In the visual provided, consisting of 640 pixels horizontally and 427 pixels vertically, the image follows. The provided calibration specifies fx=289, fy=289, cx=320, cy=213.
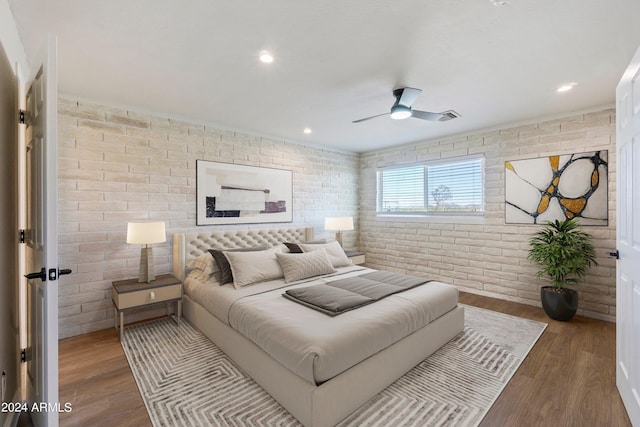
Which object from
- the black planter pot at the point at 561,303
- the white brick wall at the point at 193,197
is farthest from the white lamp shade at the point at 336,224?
the black planter pot at the point at 561,303

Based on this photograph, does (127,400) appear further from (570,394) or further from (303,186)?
(303,186)

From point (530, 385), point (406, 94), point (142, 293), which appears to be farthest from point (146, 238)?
point (530, 385)

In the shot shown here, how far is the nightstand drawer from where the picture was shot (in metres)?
2.96

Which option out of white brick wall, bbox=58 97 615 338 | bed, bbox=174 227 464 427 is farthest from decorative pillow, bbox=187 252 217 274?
white brick wall, bbox=58 97 615 338

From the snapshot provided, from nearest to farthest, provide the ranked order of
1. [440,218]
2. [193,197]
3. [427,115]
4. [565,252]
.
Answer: [427,115] < [565,252] < [193,197] < [440,218]

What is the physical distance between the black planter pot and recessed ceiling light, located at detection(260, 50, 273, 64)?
4034 millimetres

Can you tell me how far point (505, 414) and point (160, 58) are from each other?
361 centimetres

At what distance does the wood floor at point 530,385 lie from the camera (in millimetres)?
1904

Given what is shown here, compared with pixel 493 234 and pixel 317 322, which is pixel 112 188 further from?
pixel 493 234

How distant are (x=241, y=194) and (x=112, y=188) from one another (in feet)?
5.13

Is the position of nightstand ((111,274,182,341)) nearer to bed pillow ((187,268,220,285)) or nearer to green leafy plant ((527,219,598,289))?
bed pillow ((187,268,220,285))

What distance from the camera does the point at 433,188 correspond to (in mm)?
5047

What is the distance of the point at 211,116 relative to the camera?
147 inches

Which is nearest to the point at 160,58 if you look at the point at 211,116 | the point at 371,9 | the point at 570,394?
the point at 211,116
